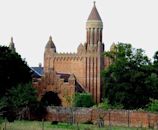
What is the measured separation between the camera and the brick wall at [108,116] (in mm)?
79700

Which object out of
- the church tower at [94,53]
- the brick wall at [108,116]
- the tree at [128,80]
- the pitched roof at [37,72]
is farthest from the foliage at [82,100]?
the brick wall at [108,116]

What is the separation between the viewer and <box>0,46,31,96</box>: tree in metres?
90.0

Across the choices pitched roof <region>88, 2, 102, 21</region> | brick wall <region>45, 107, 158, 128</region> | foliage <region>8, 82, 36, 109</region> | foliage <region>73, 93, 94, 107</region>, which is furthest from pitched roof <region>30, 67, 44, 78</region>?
brick wall <region>45, 107, 158, 128</region>

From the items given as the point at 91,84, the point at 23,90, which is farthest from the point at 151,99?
the point at 91,84

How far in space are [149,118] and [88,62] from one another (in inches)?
1758

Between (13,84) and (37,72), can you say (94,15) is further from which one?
(13,84)

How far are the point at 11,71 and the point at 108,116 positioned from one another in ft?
49.5

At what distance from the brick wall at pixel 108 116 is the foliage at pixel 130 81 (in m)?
8.75

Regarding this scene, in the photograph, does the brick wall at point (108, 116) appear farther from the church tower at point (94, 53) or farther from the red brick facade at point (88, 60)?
the church tower at point (94, 53)

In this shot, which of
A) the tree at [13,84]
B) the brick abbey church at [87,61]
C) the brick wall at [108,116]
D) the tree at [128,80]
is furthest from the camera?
the brick abbey church at [87,61]

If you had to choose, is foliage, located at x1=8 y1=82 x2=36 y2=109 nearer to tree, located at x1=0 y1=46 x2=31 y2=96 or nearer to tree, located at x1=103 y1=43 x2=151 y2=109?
tree, located at x1=0 y1=46 x2=31 y2=96

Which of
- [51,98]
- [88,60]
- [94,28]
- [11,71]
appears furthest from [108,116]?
[94,28]

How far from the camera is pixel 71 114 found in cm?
8625

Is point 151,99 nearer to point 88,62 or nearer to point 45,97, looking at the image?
point 45,97
